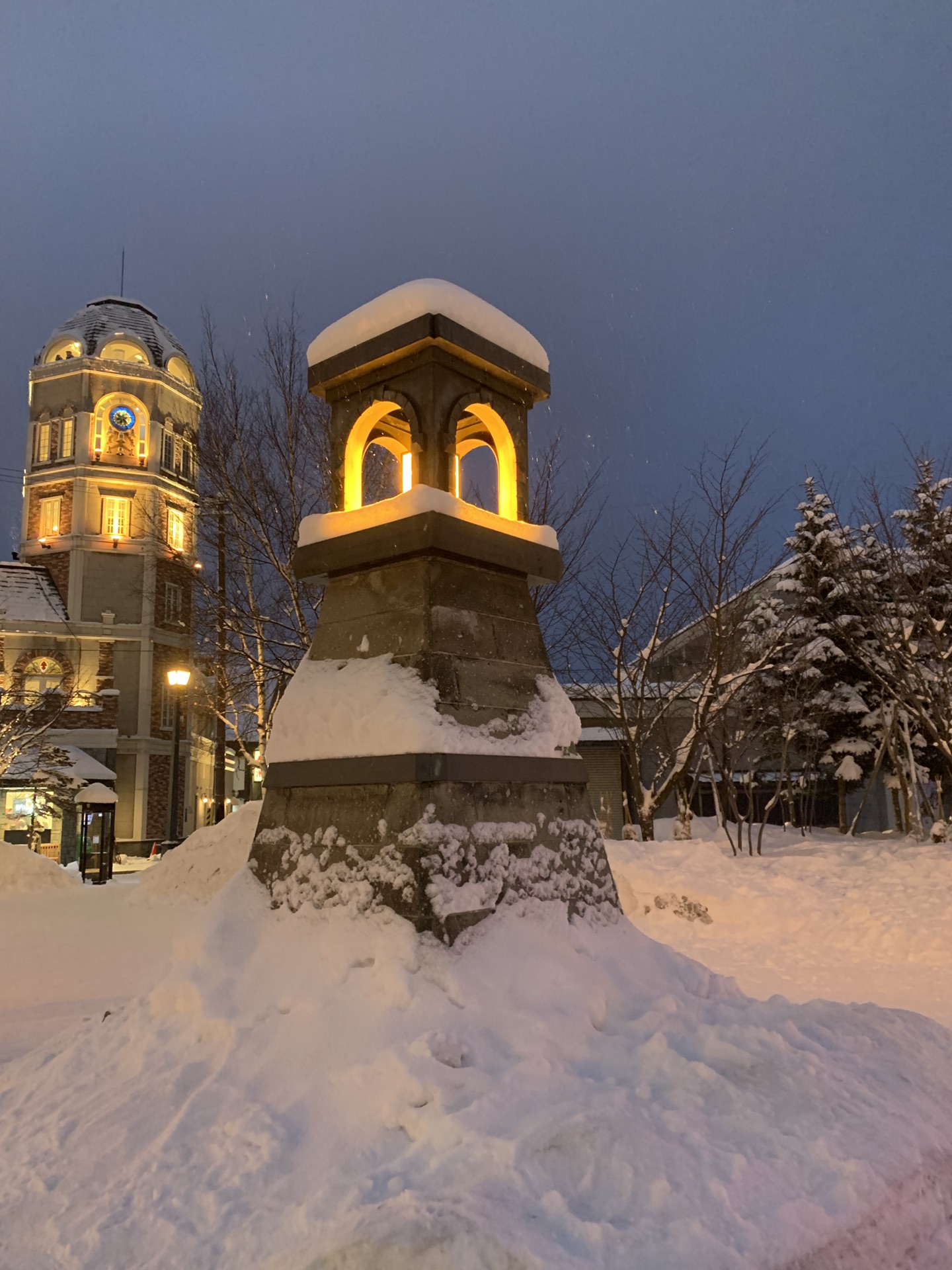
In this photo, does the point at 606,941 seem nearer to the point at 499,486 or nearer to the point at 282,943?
the point at 282,943

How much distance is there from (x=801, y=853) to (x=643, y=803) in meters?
2.88

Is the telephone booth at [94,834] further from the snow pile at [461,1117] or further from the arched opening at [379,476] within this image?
the snow pile at [461,1117]

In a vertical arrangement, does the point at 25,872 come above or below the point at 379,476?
below

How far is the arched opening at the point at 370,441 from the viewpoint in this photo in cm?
576

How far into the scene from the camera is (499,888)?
4582 mm

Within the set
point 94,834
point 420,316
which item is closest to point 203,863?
point 94,834

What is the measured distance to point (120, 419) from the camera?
112 feet

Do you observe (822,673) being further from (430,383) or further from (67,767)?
(67,767)

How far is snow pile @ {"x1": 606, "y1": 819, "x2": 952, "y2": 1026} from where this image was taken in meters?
7.86

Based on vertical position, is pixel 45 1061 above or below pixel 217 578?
below

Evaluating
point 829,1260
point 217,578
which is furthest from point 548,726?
point 217,578

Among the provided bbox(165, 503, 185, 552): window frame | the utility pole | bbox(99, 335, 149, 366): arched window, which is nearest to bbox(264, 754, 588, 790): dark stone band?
the utility pole

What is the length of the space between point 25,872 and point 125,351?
25908 mm

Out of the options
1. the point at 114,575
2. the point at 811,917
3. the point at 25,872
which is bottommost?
the point at 811,917
